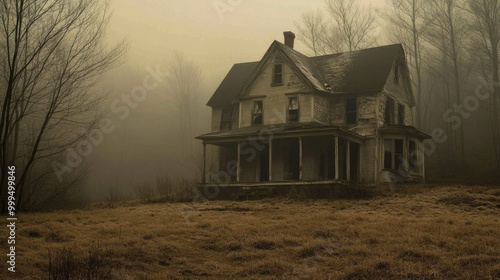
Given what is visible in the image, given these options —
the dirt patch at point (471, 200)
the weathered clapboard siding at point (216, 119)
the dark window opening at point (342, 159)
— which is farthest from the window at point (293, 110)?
the dirt patch at point (471, 200)

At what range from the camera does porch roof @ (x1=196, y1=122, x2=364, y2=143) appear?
81.9 ft

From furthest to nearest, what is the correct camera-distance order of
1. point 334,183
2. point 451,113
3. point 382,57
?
1. point 451,113
2. point 382,57
3. point 334,183

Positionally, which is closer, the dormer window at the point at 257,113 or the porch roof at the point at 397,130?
the porch roof at the point at 397,130

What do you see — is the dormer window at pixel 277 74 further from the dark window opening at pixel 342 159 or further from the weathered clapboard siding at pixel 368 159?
the weathered clapboard siding at pixel 368 159

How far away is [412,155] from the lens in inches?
1154

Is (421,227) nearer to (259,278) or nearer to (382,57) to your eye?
(259,278)

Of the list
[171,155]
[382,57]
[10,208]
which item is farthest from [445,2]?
[171,155]

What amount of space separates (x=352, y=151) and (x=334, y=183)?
6.04 m

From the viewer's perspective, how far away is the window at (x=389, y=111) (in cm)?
2972

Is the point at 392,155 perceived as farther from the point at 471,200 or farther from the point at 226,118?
the point at 226,118

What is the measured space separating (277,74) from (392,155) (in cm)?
834

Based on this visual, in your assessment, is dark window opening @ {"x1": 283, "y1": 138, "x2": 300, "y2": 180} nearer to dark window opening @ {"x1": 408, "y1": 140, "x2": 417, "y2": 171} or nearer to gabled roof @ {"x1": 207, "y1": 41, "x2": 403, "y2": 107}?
gabled roof @ {"x1": 207, "y1": 41, "x2": 403, "y2": 107}

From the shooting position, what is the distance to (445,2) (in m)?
38.1

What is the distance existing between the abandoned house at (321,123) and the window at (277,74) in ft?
0.20
